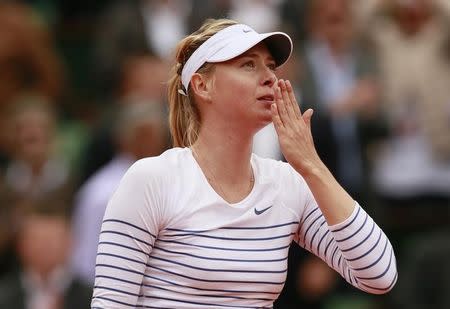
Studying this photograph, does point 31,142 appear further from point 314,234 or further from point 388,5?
point 314,234

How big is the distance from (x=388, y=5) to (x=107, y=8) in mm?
2494

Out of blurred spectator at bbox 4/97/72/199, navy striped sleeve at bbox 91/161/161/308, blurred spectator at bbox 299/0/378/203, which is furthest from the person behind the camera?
blurred spectator at bbox 4/97/72/199

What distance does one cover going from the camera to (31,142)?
27.8 feet

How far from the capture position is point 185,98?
403 centimetres

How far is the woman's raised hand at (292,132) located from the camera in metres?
3.79

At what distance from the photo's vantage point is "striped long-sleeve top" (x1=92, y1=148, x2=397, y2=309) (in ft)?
12.3

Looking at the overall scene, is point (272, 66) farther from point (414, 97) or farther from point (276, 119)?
point (414, 97)

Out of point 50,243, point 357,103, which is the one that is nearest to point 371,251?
point 50,243

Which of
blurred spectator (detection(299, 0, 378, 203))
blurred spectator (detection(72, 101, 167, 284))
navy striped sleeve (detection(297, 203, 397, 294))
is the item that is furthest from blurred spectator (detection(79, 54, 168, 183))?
navy striped sleeve (detection(297, 203, 397, 294))

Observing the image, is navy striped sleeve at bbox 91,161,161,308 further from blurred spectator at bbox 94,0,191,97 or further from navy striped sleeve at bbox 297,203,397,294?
blurred spectator at bbox 94,0,191,97

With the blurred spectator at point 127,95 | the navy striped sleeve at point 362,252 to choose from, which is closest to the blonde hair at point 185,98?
the navy striped sleeve at point 362,252

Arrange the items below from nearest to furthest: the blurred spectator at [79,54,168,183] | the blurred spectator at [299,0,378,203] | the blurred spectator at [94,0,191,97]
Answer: the blurred spectator at [299,0,378,203]
the blurred spectator at [79,54,168,183]
the blurred spectator at [94,0,191,97]

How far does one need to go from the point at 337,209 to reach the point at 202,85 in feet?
1.91

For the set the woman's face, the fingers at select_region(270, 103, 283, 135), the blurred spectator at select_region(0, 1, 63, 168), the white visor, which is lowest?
the blurred spectator at select_region(0, 1, 63, 168)
